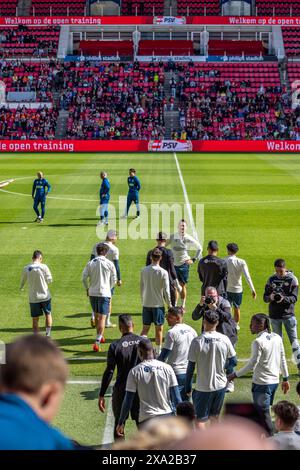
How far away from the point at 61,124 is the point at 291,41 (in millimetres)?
29373

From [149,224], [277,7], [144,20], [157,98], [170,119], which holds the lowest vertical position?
[149,224]

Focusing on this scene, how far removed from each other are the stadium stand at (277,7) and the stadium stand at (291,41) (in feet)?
8.28

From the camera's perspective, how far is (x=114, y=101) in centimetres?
6981

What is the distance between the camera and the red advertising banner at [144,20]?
77.0 m

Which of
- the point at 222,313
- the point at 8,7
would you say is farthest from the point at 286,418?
the point at 8,7

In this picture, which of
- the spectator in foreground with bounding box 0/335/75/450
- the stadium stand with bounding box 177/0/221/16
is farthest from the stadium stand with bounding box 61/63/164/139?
the spectator in foreground with bounding box 0/335/75/450

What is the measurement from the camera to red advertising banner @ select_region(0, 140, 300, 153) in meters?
58.8

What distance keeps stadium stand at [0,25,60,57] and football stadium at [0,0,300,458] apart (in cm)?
19

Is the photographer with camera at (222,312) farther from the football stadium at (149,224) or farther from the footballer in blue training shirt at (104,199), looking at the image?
the footballer in blue training shirt at (104,199)

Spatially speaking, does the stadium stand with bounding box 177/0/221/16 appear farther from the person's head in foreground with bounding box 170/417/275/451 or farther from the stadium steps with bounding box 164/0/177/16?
the person's head in foreground with bounding box 170/417/275/451

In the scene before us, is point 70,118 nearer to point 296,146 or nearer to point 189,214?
point 296,146

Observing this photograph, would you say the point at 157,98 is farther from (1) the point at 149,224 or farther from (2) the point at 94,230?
(2) the point at 94,230

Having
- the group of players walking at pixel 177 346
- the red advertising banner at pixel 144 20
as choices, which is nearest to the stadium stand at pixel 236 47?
the red advertising banner at pixel 144 20
